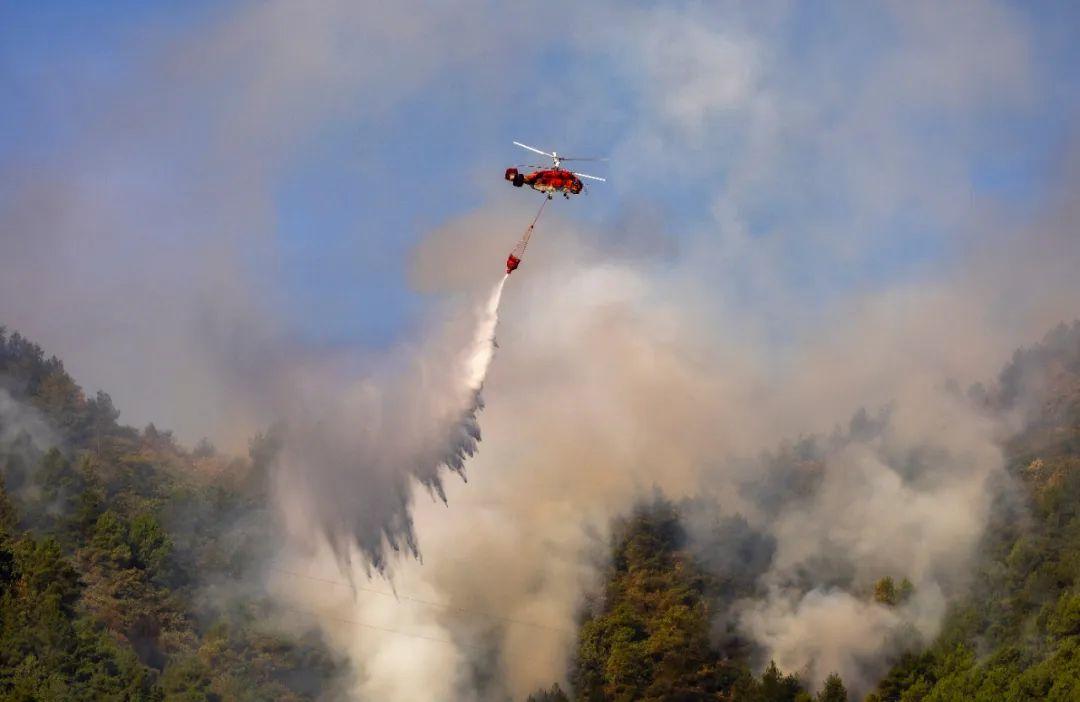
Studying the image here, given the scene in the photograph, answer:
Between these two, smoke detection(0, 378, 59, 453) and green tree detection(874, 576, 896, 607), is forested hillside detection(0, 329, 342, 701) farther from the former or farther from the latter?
green tree detection(874, 576, 896, 607)

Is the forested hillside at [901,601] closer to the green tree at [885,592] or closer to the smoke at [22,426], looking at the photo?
the green tree at [885,592]

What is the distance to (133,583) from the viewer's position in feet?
461

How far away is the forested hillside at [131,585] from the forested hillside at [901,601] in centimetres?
2501

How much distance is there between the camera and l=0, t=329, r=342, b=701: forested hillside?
392ft

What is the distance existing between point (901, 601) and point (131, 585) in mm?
65665

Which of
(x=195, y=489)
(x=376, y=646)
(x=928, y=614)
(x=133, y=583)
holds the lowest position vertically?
(x=928, y=614)

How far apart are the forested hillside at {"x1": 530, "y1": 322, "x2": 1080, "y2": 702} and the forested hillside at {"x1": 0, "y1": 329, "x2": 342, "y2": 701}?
25.0m

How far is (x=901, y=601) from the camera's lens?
447 feet

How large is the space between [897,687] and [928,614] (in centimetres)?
1439

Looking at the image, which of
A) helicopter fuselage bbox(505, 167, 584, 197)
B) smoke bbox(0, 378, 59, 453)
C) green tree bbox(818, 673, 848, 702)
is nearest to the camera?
helicopter fuselage bbox(505, 167, 584, 197)

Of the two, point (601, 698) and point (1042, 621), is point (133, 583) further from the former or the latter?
point (1042, 621)

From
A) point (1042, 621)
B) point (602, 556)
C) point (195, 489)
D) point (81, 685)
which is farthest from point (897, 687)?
point (195, 489)

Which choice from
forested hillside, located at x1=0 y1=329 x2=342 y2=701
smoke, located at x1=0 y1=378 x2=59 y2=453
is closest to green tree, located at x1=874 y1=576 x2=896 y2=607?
forested hillside, located at x1=0 y1=329 x2=342 y2=701

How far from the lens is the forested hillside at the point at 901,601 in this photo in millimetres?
115875
